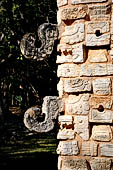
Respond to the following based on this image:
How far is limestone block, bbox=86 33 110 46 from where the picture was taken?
3.61 m

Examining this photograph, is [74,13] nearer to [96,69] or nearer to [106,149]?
[96,69]

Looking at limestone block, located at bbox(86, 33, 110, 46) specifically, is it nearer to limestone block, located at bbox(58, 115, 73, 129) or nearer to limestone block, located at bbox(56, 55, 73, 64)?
limestone block, located at bbox(56, 55, 73, 64)

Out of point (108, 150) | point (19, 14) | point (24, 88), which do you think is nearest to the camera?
point (108, 150)

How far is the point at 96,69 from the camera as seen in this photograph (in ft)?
12.0

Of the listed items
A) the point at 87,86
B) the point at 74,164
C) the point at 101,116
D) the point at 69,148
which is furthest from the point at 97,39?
the point at 74,164

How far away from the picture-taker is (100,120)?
11.9 ft

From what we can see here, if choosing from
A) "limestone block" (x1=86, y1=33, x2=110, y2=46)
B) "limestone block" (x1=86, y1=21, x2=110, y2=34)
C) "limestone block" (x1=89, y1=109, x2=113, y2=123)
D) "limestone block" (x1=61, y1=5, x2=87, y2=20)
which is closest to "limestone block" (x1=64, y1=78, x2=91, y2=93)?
"limestone block" (x1=89, y1=109, x2=113, y2=123)

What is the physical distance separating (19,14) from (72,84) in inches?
497

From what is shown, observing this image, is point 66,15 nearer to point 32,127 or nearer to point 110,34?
point 110,34

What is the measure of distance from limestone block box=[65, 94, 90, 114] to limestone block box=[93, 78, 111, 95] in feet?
0.33

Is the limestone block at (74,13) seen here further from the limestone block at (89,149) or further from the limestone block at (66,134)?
the limestone block at (89,149)

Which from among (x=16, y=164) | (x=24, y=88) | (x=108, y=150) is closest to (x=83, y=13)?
(x=108, y=150)

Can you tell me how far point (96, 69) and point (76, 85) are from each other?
0.75ft

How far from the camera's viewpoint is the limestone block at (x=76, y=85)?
365 cm
